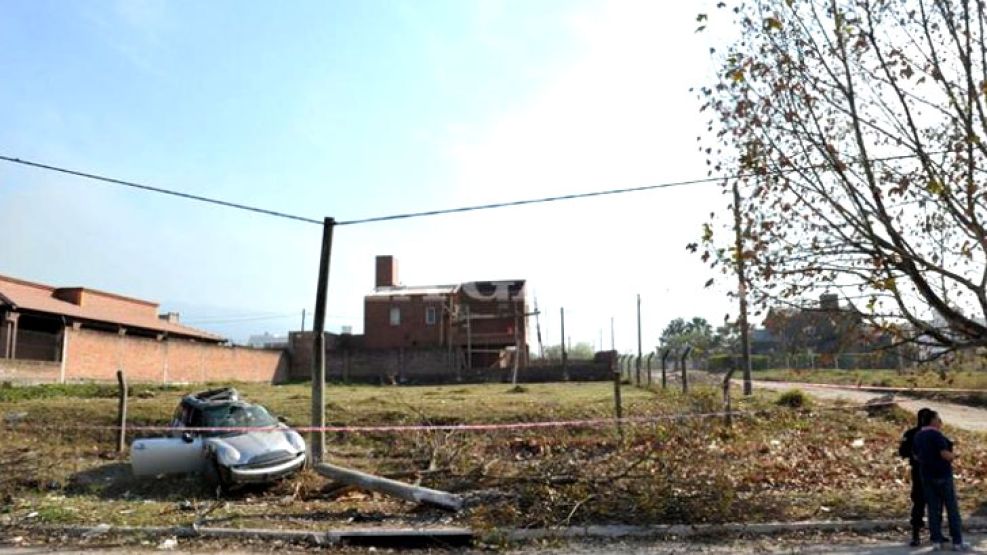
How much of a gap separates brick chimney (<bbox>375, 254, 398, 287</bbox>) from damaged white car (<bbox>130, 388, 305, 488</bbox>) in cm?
4743

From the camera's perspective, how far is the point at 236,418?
43.4ft

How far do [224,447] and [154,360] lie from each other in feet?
90.8

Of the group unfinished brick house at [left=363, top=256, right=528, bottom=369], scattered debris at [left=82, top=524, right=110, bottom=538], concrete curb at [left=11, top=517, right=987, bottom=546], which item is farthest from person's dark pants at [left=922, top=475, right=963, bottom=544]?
unfinished brick house at [left=363, top=256, right=528, bottom=369]

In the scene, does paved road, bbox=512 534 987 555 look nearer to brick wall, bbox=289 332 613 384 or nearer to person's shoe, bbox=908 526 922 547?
person's shoe, bbox=908 526 922 547

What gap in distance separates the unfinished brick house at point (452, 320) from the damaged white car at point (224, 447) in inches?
1546

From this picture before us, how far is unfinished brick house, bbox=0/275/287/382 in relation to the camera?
105 ft

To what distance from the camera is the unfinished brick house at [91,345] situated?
31859 mm

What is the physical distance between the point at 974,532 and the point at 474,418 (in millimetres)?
10444

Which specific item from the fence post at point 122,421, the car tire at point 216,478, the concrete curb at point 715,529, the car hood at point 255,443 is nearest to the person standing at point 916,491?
the concrete curb at point 715,529

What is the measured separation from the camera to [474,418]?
17.6 meters

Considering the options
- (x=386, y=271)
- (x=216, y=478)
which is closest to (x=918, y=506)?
(x=216, y=478)

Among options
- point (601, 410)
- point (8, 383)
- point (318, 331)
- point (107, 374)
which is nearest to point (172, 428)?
point (318, 331)

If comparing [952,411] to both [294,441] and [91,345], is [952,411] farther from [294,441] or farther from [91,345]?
[91,345]

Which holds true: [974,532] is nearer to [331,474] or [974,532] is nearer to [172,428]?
[331,474]
